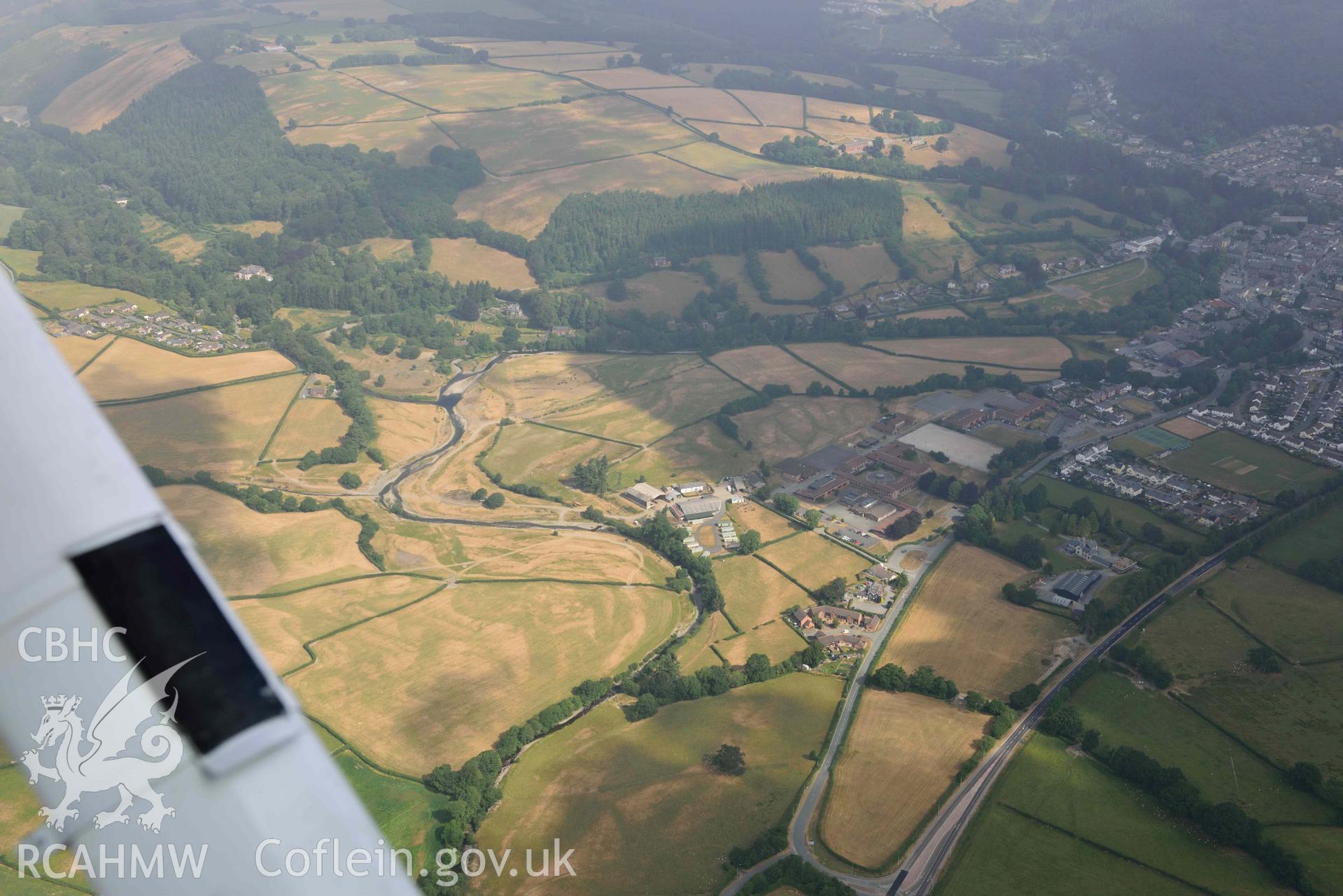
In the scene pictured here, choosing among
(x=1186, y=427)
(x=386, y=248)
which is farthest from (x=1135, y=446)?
(x=386, y=248)

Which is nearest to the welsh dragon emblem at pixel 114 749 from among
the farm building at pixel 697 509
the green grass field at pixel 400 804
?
the green grass field at pixel 400 804

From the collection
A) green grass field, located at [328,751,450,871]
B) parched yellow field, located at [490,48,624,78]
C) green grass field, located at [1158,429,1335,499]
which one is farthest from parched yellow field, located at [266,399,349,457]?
parched yellow field, located at [490,48,624,78]

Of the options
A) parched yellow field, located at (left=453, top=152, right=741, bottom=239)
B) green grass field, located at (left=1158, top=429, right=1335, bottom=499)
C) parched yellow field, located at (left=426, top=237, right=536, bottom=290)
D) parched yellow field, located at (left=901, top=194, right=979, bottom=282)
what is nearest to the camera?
green grass field, located at (left=1158, top=429, right=1335, bottom=499)

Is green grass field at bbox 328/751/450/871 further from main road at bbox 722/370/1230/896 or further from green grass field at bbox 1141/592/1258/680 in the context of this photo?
green grass field at bbox 1141/592/1258/680

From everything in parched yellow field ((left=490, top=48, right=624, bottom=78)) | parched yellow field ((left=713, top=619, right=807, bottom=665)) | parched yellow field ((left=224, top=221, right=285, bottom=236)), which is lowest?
parched yellow field ((left=713, top=619, right=807, bottom=665))

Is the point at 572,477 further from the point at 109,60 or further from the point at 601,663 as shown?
the point at 109,60

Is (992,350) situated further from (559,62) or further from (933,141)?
(559,62)

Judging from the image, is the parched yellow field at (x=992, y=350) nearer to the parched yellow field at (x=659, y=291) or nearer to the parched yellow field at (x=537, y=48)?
the parched yellow field at (x=659, y=291)
